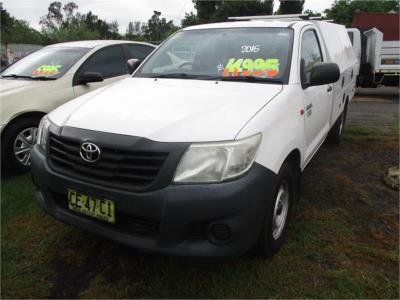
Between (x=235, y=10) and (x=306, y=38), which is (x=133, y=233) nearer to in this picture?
(x=306, y=38)

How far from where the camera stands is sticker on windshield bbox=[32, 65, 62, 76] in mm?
4773

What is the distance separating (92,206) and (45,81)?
2939 mm

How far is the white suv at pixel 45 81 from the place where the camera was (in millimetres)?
4137

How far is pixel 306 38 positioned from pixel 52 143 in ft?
8.31

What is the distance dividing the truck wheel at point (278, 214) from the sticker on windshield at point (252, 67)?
2.73 feet

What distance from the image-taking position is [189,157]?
2.04 metres

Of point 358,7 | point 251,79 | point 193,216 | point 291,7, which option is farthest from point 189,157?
point 358,7

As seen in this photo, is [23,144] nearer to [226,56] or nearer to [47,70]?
[47,70]

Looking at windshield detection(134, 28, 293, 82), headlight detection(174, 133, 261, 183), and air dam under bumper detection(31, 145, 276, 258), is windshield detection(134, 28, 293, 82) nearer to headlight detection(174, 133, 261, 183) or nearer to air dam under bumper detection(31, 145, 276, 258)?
headlight detection(174, 133, 261, 183)

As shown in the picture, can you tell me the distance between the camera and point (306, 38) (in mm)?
3582

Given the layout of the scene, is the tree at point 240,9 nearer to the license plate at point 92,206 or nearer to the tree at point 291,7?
the tree at point 291,7

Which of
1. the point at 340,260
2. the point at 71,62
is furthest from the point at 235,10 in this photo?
the point at 340,260

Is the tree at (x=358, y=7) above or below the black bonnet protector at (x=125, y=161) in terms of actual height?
above

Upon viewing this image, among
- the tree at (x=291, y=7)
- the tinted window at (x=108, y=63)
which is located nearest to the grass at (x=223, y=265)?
the tinted window at (x=108, y=63)
